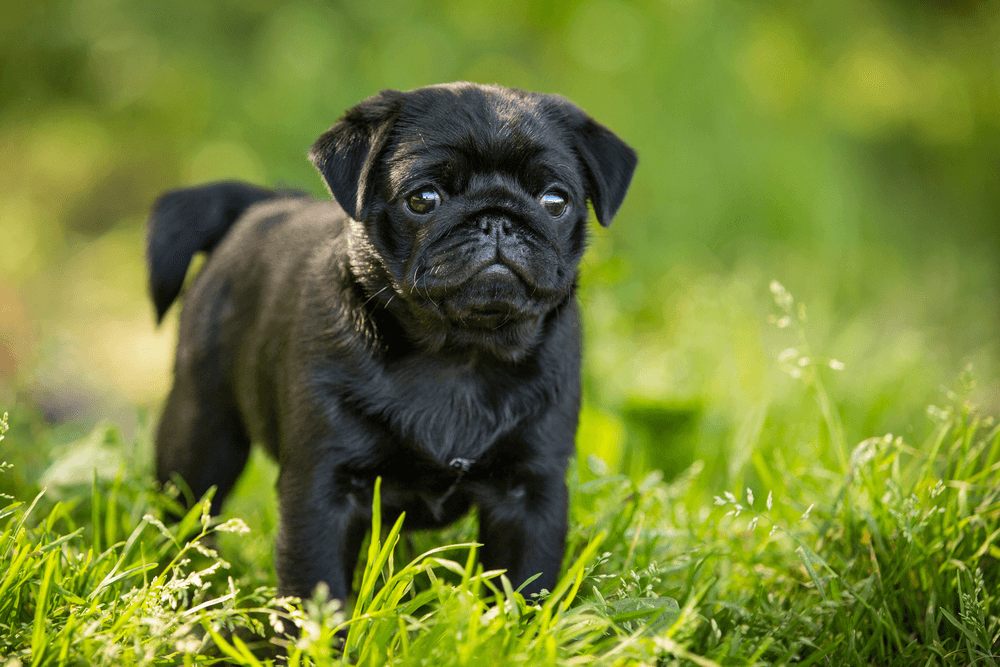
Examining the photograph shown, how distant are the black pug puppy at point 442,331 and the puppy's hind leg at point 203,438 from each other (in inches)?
19.8

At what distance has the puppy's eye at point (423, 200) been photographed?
2.52 meters

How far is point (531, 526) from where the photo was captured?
2564mm

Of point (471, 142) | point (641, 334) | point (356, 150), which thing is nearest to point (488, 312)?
point (471, 142)

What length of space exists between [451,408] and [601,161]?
97cm

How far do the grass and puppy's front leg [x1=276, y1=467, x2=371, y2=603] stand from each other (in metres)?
0.10

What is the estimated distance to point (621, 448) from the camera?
387 centimetres

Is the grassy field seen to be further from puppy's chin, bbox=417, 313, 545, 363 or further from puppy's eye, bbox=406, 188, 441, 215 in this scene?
puppy's eye, bbox=406, 188, 441, 215

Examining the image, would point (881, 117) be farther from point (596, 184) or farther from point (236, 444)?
point (236, 444)

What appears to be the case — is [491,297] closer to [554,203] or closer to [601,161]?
[554,203]

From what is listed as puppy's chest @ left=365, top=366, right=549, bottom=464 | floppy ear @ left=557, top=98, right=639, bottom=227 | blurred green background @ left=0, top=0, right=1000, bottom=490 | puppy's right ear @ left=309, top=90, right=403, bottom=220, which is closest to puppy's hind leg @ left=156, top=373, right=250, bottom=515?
puppy's chest @ left=365, top=366, right=549, bottom=464

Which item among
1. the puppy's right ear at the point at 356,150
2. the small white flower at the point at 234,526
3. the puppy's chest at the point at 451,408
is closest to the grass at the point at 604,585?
the small white flower at the point at 234,526

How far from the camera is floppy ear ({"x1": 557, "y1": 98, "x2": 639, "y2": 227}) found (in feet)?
9.03

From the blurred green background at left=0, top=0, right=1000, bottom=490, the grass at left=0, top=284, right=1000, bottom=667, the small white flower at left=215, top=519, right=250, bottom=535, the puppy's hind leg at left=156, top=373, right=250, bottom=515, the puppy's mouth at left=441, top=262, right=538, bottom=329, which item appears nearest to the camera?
the grass at left=0, top=284, right=1000, bottom=667

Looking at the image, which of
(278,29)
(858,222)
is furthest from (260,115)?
(858,222)
